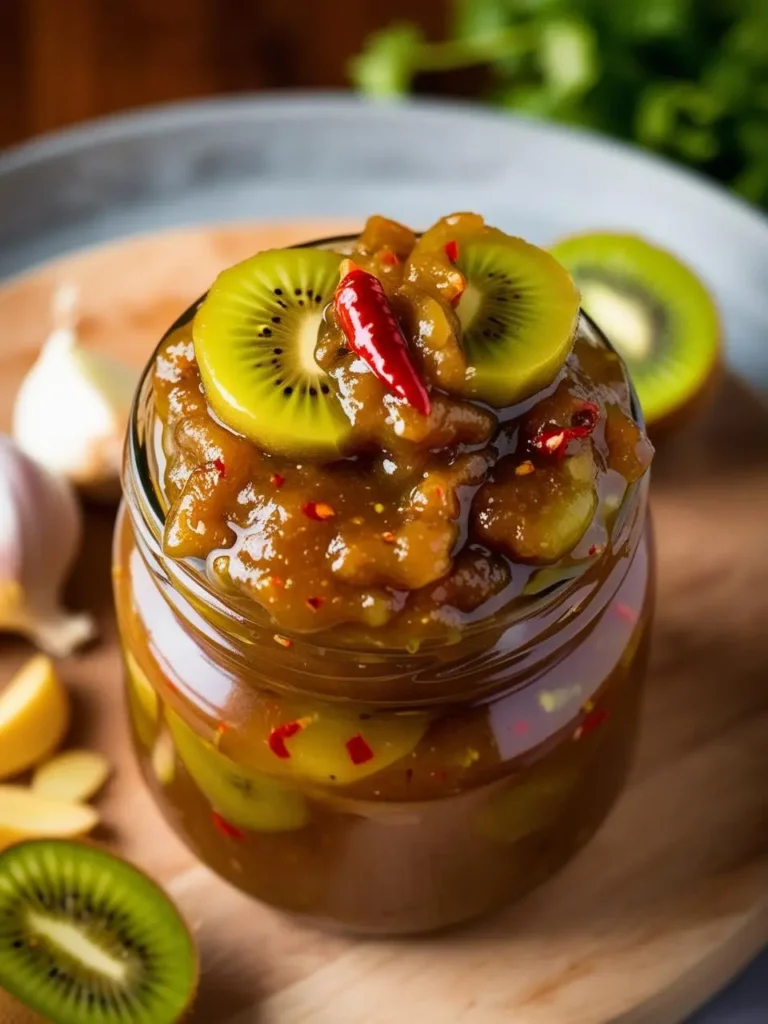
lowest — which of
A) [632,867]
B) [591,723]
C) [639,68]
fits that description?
[632,867]

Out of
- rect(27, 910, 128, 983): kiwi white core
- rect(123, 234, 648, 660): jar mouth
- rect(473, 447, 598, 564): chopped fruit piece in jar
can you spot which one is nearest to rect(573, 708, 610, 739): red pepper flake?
rect(123, 234, 648, 660): jar mouth

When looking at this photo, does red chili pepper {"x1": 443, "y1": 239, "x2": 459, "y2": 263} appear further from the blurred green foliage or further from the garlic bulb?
the blurred green foliage

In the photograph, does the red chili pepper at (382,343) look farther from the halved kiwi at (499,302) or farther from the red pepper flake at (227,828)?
the red pepper flake at (227,828)

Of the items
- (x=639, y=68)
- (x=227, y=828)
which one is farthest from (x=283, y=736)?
(x=639, y=68)

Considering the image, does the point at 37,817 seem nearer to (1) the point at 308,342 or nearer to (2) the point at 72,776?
(2) the point at 72,776

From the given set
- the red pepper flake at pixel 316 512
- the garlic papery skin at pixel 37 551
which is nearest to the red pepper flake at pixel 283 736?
the red pepper flake at pixel 316 512
